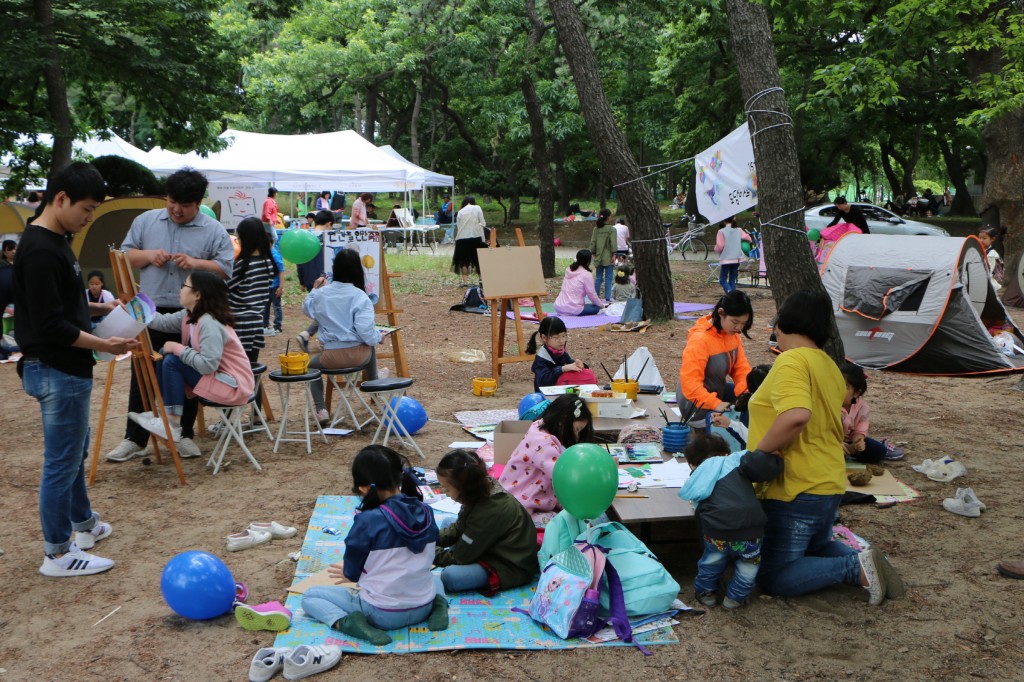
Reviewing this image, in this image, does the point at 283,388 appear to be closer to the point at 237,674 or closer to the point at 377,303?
the point at 377,303

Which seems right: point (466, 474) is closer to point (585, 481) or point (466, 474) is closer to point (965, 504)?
point (585, 481)

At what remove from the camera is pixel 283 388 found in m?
6.57

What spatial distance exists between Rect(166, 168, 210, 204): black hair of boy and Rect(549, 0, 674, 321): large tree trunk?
269 inches

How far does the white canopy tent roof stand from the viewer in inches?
677

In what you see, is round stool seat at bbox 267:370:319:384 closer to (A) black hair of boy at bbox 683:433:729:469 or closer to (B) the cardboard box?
(B) the cardboard box

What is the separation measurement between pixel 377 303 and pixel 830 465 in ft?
17.7

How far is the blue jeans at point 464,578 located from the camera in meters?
3.93

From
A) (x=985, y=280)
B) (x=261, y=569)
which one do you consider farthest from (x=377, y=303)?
(x=985, y=280)

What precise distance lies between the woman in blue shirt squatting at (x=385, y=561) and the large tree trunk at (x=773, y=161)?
449 cm

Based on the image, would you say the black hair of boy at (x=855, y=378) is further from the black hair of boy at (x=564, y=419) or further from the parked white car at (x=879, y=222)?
the parked white car at (x=879, y=222)

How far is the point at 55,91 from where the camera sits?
10656 millimetres

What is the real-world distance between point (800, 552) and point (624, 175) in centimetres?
821

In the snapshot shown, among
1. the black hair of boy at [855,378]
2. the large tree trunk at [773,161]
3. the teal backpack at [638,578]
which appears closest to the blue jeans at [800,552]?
the teal backpack at [638,578]

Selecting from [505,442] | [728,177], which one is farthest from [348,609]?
[728,177]
